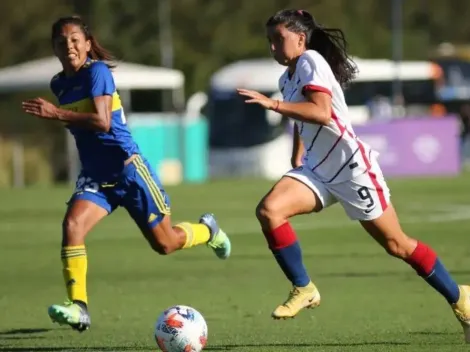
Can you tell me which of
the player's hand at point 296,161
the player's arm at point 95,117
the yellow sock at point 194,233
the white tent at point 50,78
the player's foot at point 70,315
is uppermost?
the player's arm at point 95,117

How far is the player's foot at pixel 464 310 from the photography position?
9.56 m

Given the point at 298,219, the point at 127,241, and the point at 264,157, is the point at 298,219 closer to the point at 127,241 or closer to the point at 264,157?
the point at 127,241

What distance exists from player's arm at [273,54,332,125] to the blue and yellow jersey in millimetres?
1476

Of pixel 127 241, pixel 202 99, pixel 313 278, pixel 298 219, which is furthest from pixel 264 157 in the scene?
pixel 313 278

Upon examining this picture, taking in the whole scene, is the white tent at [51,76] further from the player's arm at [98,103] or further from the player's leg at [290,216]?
the player's leg at [290,216]

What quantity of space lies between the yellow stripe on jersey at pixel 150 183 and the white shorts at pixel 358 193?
1.37 m

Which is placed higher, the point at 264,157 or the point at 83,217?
the point at 83,217

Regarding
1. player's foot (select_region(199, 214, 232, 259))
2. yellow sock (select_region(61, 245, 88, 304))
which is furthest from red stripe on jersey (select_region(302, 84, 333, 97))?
player's foot (select_region(199, 214, 232, 259))

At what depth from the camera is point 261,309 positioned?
12086mm

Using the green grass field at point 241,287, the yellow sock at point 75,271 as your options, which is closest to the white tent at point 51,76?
the green grass field at point 241,287

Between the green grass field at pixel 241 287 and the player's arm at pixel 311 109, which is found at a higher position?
the player's arm at pixel 311 109

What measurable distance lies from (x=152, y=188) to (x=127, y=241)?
920 cm

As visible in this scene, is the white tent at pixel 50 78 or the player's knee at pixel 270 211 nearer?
the player's knee at pixel 270 211

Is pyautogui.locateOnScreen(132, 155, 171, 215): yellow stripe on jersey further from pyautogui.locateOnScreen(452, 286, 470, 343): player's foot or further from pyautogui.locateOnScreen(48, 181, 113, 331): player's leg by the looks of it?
pyautogui.locateOnScreen(452, 286, 470, 343): player's foot
